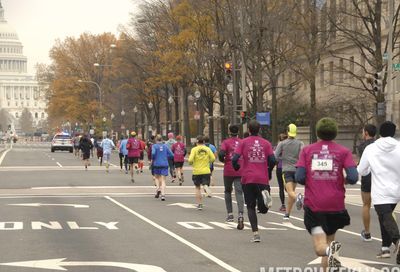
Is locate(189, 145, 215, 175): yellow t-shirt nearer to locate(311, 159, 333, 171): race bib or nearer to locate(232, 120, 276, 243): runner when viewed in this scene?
locate(232, 120, 276, 243): runner

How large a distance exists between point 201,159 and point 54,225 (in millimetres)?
4898

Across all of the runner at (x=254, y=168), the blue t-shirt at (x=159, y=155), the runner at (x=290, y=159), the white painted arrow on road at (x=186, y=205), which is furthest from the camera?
the blue t-shirt at (x=159, y=155)

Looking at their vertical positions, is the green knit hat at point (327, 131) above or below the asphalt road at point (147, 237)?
above

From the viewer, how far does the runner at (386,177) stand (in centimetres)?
1079

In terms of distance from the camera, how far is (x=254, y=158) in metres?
13.0

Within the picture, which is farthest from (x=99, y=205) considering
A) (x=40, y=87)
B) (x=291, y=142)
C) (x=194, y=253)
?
(x=40, y=87)

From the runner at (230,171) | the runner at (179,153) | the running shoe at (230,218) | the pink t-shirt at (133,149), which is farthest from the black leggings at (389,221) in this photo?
the pink t-shirt at (133,149)

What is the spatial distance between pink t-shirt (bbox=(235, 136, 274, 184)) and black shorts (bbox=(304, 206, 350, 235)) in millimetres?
3926

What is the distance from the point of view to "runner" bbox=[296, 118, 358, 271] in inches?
350

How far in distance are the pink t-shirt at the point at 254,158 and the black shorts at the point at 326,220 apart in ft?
12.9

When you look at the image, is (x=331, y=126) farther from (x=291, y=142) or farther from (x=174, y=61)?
(x=174, y=61)

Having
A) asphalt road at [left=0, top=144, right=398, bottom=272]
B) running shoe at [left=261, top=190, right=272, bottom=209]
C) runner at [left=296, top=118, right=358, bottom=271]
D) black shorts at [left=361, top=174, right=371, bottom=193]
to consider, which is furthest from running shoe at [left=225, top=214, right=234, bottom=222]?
runner at [left=296, top=118, right=358, bottom=271]

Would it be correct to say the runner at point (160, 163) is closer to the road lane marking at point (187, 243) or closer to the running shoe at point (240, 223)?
the road lane marking at point (187, 243)

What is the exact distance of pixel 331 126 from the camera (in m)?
9.06
